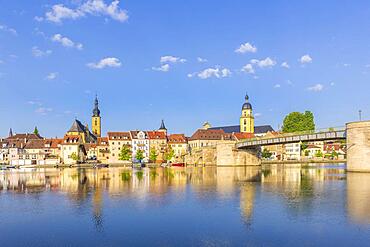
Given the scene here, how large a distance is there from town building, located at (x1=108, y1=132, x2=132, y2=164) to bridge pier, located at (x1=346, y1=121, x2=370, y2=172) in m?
89.5

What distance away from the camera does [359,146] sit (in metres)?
60.5

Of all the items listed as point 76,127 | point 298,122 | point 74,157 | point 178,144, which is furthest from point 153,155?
point 298,122

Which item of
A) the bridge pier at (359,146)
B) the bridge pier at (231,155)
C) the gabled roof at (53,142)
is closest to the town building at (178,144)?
the gabled roof at (53,142)

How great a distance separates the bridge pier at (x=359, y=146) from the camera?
196 ft

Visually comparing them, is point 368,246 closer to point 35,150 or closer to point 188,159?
point 188,159

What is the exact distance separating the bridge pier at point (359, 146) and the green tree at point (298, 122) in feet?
233

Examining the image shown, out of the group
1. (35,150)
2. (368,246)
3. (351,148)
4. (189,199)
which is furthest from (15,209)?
(35,150)

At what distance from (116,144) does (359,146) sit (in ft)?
315

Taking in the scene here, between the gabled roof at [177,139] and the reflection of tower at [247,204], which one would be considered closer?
the reflection of tower at [247,204]

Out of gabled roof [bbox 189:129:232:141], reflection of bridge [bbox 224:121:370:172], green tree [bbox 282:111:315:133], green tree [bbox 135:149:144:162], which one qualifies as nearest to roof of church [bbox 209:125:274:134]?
gabled roof [bbox 189:129:232:141]

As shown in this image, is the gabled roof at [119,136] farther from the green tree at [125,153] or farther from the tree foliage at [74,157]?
the tree foliage at [74,157]

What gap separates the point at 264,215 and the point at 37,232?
14272 mm

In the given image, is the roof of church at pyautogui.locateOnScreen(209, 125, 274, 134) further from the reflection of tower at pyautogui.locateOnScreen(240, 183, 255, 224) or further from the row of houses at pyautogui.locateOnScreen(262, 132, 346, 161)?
the reflection of tower at pyautogui.locateOnScreen(240, 183, 255, 224)

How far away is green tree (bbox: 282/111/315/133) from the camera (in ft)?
436
